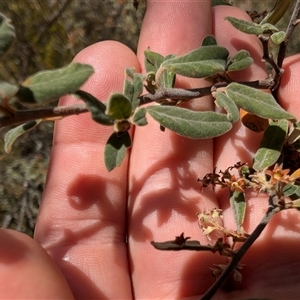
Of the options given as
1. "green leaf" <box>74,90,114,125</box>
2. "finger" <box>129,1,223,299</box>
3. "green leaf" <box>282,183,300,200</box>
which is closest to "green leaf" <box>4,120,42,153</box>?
"green leaf" <box>74,90,114,125</box>

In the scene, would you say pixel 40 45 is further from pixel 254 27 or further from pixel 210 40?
pixel 254 27

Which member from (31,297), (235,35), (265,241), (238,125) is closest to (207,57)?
(238,125)

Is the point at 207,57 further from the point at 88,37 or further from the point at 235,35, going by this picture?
the point at 88,37

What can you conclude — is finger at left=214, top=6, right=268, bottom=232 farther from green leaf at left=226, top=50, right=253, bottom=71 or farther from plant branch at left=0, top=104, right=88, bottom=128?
plant branch at left=0, top=104, right=88, bottom=128

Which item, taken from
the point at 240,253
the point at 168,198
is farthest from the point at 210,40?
the point at 240,253

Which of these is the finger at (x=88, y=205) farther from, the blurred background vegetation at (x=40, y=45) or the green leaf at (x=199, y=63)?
the blurred background vegetation at (x=40, y=45)
